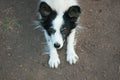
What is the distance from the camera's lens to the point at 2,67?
474 cm

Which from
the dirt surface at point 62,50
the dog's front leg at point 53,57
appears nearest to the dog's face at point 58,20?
the dog's front leg at point 53,57

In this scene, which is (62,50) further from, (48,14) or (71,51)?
(48,14)

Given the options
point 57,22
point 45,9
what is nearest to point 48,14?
point 45,9

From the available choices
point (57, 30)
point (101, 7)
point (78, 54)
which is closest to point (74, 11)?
point (57, 30)

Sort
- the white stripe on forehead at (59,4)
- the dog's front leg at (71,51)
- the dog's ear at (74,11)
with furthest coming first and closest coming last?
the dog's front leg at (71,51)
the white stripe on forehead at (59,4)
the dog's ear at (74,11)

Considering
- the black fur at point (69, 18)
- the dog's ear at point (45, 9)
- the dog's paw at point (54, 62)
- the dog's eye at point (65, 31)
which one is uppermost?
the dog's ear at point (45, 9)

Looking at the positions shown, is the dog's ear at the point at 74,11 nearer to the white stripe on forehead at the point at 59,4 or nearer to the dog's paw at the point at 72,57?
the white stripe on forehead at the point at 59,4

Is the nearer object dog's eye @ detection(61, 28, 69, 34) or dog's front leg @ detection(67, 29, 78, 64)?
dog's eye @ detection(61, 28, 69, 34)

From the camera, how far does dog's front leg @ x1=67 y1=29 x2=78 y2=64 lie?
4699 mm

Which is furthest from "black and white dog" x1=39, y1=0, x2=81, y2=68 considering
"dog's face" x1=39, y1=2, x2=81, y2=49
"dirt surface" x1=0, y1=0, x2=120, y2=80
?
"dirt surface" x1=0, y1=0, x2=120, y2=80

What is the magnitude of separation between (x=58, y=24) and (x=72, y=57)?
1.79 ft

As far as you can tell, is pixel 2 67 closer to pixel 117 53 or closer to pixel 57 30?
pixel 57 30

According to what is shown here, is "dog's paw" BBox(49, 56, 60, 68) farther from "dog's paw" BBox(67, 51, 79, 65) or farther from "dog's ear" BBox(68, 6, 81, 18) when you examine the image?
"dog's ear" BBox(68, 6, 81, 18)

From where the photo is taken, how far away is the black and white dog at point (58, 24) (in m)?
4.48
